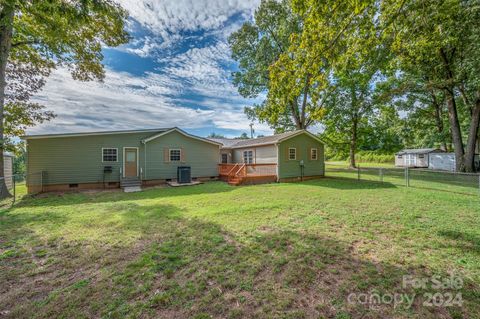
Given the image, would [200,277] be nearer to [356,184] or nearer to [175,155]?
[356,184]

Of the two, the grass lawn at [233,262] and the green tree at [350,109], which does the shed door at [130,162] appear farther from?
the green tree at [350,109]

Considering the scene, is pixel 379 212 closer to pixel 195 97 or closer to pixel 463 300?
pixel 463 300

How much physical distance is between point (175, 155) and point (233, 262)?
36.7 feet

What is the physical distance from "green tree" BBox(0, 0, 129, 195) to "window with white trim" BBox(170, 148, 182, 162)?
5.90m

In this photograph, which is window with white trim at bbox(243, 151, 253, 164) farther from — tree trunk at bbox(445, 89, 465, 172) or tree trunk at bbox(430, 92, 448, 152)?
tree trunk at bbox(430, 92, 448, 152)

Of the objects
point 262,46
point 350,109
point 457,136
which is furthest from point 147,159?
point 457,136

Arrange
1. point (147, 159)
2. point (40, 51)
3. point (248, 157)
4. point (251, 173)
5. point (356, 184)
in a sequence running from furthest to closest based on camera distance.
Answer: point (248, 157) < point (251, 173) < point (147, 159) < point (356, 184) < point (40, 51)

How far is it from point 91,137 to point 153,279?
11.6 metres

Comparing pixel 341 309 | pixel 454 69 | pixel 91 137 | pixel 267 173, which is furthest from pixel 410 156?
pixel 91 137

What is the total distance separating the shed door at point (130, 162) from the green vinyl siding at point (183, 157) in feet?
2.08

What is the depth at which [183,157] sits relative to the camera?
13438 mm

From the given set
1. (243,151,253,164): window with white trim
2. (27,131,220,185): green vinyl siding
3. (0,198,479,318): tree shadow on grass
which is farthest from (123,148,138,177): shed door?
(243,151,253,164): window with white trim

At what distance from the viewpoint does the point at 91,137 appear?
1123 cm

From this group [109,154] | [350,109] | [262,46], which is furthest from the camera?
[350,109]
